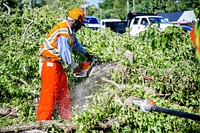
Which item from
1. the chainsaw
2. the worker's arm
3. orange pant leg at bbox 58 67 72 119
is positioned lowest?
orange pant leg at bbox 58 67 72 119

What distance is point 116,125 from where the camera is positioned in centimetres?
393

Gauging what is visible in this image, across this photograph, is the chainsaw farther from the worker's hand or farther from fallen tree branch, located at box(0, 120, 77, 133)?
fallen tree branch, located at box(0, 120, 77, 133)

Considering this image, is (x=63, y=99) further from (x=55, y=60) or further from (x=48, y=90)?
(x=55, y=60)

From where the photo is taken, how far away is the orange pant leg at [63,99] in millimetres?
5147

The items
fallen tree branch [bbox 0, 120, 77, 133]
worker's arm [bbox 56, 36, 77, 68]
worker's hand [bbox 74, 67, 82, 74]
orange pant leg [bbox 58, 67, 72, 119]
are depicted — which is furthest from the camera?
orange pant leg [bbox 58, 67, 72, 119]

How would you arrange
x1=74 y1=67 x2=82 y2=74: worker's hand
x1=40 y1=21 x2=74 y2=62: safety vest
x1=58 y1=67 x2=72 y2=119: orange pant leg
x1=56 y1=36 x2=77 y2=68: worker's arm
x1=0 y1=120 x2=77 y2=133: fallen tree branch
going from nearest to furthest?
1. x1=0 y1=120 x2=77 y2=133: fallen tree branch
2. x1=56 y1=36 x2=77 y2=68: worker's arm
3. x1=40 y1=21 x2=74 y2=62: safety vest
4. x1=74 y1=67 x2=82 y2=74: worker's hand
5. x1=58 y1=67 x2=72 y2=119: orange pant leg

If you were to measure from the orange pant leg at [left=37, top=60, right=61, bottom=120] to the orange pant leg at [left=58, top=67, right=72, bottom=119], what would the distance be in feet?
0.56

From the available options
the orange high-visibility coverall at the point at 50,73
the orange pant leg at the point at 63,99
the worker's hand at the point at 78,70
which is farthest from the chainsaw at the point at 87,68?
the orange high-visibility coverall at the point at 50,73

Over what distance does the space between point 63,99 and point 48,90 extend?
1.27ft

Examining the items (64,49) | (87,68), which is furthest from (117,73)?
(64,49)

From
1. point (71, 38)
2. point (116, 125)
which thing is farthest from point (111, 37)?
point (116, 125)

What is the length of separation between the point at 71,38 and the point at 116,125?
161 centimetres

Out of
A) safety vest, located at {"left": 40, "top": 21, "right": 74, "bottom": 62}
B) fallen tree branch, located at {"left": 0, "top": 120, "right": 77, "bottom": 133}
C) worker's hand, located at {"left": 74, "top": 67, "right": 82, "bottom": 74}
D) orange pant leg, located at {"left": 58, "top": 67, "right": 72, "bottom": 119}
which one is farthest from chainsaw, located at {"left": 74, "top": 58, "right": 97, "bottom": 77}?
fallen tree branch, located at {"left": 0, "top": 120, "right": 77, "bottom": 133}

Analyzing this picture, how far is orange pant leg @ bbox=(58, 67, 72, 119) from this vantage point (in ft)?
16.9
